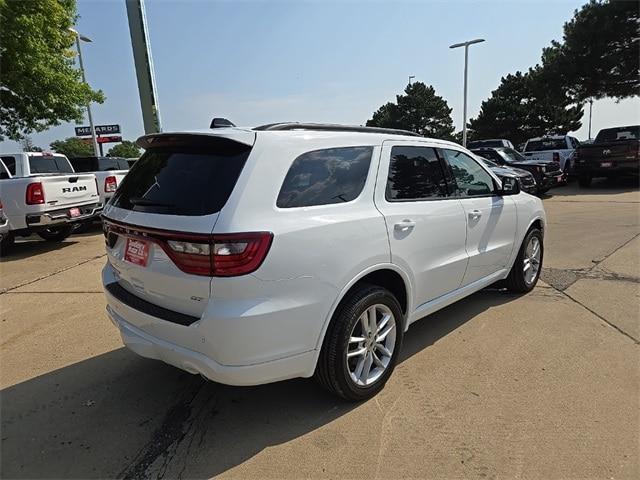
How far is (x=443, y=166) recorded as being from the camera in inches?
149

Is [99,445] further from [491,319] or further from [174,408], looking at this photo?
[491,319]

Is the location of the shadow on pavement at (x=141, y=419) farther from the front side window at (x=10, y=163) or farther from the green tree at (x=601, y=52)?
the green tree at (x=601, y=52)

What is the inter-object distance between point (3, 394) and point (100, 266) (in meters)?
3.84

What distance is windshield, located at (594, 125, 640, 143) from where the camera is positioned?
52.2 ft

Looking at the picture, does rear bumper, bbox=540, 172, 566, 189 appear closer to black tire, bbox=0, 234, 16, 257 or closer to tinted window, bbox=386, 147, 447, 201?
tinted window, bbox=386, 147, 447, 201

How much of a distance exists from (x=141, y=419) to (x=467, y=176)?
3.18 metres

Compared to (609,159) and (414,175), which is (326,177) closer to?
(414,175)

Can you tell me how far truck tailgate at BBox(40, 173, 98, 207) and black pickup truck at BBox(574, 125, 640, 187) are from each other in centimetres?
1463

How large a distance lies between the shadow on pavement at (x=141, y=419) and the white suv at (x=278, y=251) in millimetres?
419

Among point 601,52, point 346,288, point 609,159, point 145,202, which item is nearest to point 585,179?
point 609,159

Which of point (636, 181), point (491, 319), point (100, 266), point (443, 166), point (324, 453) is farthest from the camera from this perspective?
point (636, 181)

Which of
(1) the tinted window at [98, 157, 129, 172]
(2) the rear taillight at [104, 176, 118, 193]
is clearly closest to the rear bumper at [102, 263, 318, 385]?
(2) the rear taillight at [104, 176, 118, 193]

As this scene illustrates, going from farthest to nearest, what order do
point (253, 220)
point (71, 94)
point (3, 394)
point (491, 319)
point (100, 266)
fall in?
point (71, 94)
point (100, 266)
point (491, 319)
point (3, 394)
point (253, 220)

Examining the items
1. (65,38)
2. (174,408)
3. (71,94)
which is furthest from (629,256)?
(65,38)
